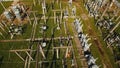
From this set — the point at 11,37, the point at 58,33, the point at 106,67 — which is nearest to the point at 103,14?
the point at 58,33

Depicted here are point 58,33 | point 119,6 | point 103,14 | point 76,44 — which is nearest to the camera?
point 76,44

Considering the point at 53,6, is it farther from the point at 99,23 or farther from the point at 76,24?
the point at 99,23

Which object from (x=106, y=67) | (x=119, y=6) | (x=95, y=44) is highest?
(x=119, y=6)

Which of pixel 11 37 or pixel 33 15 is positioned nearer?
pixel 11 37

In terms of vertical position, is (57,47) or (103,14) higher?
(103,14)

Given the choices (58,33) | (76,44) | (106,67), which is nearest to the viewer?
(106,67)

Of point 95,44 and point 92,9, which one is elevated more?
point 92,9

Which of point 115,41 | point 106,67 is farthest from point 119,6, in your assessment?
point 106,67

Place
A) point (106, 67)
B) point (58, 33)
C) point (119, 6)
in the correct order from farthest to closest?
point (119, 6)
point (58, 33)
point (106, 67)

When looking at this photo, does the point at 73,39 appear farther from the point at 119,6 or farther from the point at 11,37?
the point at 119,6
